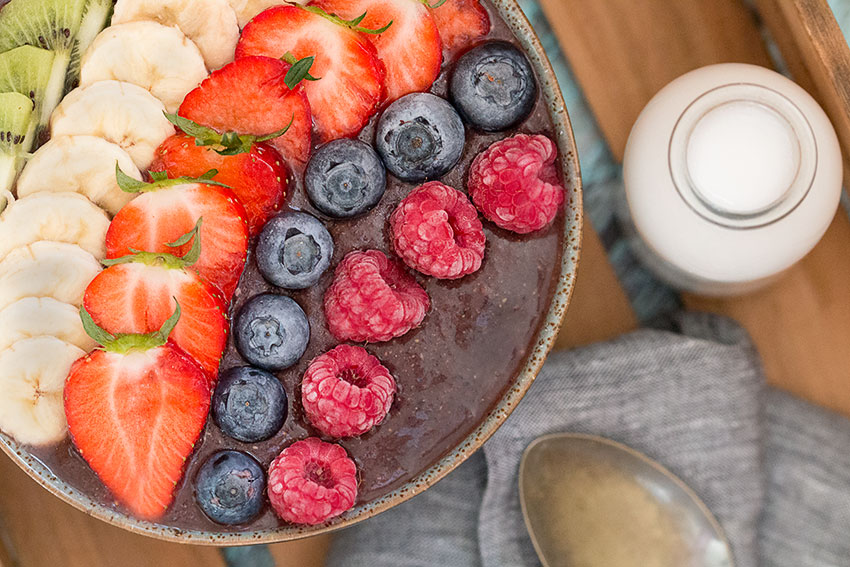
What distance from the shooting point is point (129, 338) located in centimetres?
68

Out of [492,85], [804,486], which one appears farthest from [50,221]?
[804,486]

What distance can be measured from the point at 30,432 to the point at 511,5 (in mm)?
578

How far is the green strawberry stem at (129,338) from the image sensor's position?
26.7 inches

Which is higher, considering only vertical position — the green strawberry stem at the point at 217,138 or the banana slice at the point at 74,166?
the green strawberry stem at the point at 217,138

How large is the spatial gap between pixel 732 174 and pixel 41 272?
24.2 inches

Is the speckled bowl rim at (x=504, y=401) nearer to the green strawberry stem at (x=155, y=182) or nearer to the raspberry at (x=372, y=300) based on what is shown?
the raspberry at (x=372, y=300)

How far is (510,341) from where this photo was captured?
75 cm

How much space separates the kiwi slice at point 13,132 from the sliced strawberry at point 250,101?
14 cm

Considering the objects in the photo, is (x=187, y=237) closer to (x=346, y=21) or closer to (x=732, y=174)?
(x=346, y=21)

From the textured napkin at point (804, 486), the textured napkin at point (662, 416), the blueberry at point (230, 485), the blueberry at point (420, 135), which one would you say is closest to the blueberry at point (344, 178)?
the blueberry at point (420, 135)

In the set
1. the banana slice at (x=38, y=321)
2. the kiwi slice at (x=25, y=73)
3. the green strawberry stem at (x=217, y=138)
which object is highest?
the kiwi slice at (x=25, y=73)

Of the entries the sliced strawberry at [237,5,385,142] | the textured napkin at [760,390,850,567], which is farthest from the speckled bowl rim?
the textured napkin at [760,390,850,567]

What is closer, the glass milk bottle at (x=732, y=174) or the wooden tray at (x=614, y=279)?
the glass milk bottle at (x=732, y=174)

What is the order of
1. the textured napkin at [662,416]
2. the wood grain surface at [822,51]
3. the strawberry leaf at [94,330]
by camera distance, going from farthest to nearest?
the textured napkin at [662,416] < the wood grain surface at [822,51] < the strawberry leaf at [94,330]
